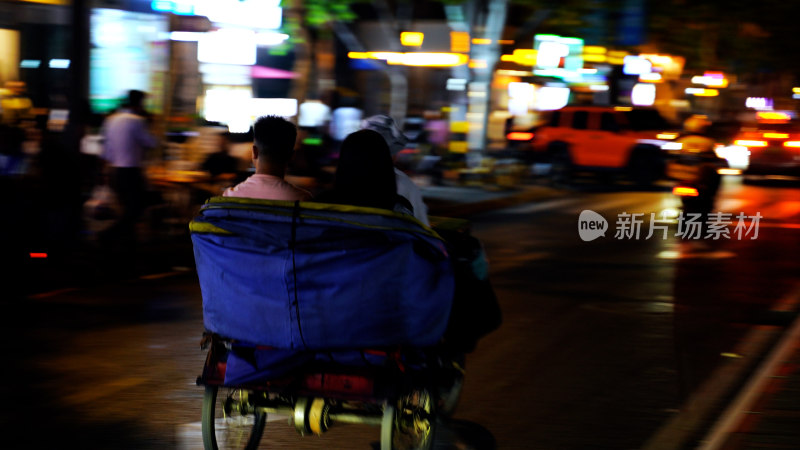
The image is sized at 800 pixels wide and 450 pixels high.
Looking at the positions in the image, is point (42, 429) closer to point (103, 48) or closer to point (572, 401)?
point (572, 401)

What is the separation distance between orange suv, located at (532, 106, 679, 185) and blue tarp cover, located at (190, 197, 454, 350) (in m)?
22.0

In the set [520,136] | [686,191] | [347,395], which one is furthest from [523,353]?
[520,136]

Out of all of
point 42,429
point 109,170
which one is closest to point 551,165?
point 109,170

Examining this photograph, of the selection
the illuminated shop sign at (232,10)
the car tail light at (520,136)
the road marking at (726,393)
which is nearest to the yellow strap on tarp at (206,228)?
the road marking at (726,393)

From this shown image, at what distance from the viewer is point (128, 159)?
492 inches

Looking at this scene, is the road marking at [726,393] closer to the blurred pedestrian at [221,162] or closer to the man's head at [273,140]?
the man's head at [273,140]

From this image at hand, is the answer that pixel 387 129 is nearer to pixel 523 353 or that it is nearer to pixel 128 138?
pixel 523 353

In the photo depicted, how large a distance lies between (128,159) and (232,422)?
25.7 feet

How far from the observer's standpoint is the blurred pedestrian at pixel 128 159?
1243 centimetres

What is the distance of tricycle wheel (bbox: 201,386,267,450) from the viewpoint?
15.8ft

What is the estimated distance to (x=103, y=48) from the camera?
1934 centimetres

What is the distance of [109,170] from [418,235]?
8.99 m

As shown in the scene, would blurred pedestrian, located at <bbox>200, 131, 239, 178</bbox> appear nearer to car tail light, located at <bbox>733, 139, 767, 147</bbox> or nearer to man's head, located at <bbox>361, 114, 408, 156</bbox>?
man's head, located at <bbox>361, 114, 408, 156</bbox>

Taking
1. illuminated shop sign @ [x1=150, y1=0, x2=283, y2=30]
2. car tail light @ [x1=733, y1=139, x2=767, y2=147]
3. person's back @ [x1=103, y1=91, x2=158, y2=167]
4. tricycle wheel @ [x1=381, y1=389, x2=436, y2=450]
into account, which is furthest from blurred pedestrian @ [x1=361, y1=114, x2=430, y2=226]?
car tail light @ [x1=733, y1=139, x2=767, y2=147]
